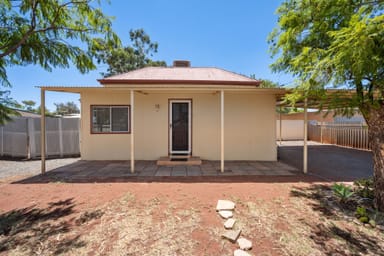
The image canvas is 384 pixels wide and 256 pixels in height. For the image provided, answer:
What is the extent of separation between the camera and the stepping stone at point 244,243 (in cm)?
230

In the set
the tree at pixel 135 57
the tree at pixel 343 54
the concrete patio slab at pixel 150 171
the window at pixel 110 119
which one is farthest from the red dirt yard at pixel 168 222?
the tree at pixel 135 57

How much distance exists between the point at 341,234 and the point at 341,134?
11504 millimetres

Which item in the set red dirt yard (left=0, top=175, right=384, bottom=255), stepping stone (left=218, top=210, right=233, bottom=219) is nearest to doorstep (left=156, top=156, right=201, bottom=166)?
red dirt yard (left=0, top=175, right=384, bottom=255)

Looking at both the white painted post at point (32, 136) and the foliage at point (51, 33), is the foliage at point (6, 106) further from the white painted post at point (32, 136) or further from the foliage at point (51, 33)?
the white painted post at point (32, 136)

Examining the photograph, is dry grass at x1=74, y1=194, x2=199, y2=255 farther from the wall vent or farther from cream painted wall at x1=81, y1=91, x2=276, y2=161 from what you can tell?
the wall vent

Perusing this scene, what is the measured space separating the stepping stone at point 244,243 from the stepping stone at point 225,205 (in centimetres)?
73

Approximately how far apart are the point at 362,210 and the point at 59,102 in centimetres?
5872

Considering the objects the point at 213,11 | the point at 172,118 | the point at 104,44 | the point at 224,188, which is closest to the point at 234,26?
the point at 213,11

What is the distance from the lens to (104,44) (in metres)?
4.20

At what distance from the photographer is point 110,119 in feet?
23.0

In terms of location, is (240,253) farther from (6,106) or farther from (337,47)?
(6,106)

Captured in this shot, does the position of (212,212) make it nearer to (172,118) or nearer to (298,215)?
(298,215)

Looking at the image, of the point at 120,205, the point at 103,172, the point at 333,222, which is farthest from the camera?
the point at 103,172

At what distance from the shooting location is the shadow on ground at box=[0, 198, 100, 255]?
2.33 meters
